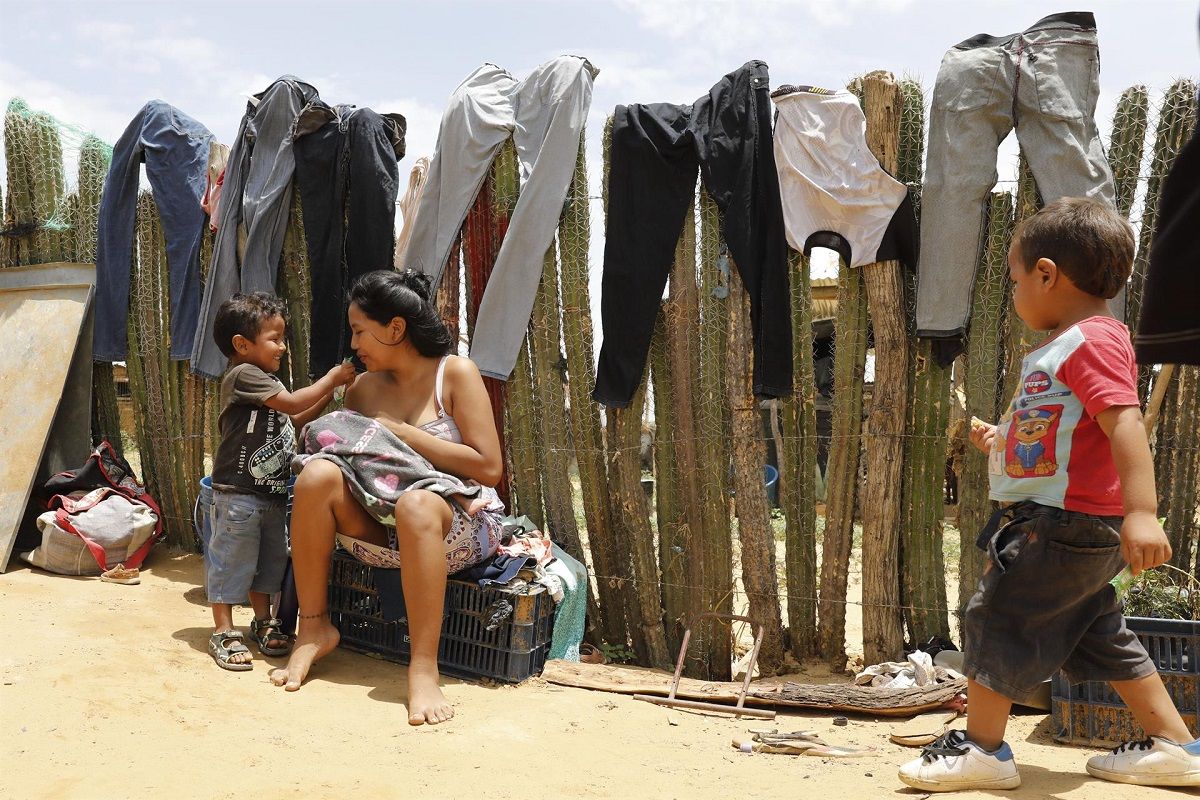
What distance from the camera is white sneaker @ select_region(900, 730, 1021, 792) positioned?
2.61 m

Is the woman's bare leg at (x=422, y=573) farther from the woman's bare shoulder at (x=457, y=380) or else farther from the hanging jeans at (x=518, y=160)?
the hanging jeans at (x=518, y=160)

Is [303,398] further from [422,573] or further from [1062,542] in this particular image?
[1062,542]

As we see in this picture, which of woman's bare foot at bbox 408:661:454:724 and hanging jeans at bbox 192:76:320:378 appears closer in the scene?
woman's bare foot at bbox 408:661:454:724

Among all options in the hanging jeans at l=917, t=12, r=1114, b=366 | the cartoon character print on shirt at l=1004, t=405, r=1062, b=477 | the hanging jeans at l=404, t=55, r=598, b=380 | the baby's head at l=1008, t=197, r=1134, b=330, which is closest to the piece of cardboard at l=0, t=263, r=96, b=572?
the hanging jeans at l=404, t=55, r=598, b=380

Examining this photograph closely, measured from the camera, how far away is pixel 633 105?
429 cm

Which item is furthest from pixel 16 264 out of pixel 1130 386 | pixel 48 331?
pixel 1130 386

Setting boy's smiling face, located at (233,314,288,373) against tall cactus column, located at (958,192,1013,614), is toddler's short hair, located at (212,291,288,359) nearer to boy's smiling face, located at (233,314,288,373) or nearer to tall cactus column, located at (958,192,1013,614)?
boy's smiling face, located at (233,314,288,373)

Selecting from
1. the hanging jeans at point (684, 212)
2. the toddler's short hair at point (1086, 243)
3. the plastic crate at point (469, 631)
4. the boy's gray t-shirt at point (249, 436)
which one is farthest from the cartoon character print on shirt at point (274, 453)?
the toddler's short hair at point (1086, 243)

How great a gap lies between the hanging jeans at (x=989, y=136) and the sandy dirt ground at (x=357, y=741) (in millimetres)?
1671

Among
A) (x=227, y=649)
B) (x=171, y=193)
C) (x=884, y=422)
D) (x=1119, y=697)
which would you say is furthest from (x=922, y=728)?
(x=171, y=193)

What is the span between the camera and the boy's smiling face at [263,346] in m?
4.20

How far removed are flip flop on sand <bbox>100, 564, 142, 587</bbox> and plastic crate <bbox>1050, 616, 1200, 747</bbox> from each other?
14.6ft

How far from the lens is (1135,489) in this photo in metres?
2.33

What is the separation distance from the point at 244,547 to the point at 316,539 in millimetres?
624
